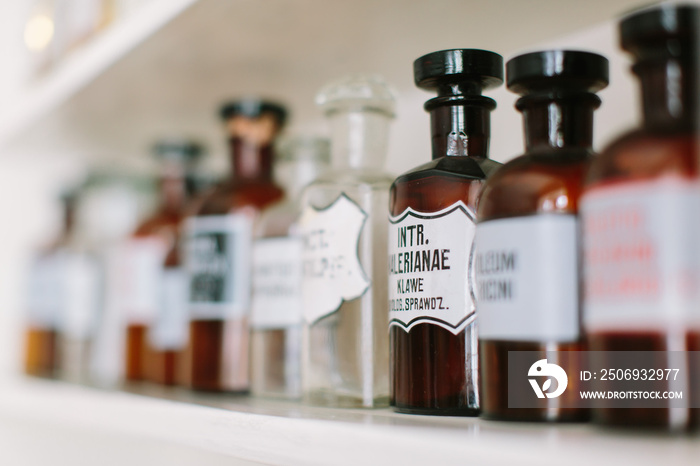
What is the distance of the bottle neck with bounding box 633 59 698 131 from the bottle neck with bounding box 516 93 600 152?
69mm

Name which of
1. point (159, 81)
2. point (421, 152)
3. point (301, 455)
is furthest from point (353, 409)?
point (159, 81)

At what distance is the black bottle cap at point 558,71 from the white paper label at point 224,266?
356 mm

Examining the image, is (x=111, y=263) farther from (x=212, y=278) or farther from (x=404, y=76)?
(x=404, y=76)

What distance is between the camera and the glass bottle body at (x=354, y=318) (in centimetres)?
54

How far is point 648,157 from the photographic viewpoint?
33cm

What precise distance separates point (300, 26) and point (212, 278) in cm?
26

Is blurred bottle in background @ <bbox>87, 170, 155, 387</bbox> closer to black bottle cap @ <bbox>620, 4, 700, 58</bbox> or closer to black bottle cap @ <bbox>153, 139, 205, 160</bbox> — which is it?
black bottle cap @ <bbox>153, 139, 205, 160</bbox>

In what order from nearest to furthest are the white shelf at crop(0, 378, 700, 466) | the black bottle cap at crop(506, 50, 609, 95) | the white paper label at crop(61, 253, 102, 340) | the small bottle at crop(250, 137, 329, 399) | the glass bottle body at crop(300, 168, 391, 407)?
1. the white shelf at crop(0, 378, 700, 466)
2. the black bottle cap at crop(506, 50, 609, 95)
3. the glass bottle body at crop(300, 168, 391, 407)
4. the small bottle at crop(250, 137, 329, 399)
5. the white paper label at crop(61, 253, 102, 340)

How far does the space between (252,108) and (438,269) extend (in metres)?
0.37

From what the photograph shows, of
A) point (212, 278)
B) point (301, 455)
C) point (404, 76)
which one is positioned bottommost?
point (301, 455)

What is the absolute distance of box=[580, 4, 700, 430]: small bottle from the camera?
12.7 inches

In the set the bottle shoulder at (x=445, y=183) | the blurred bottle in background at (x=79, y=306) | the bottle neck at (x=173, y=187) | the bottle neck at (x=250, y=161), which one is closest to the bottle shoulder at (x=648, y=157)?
the bottle shoulder at (x=445, y=183)

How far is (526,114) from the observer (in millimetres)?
439

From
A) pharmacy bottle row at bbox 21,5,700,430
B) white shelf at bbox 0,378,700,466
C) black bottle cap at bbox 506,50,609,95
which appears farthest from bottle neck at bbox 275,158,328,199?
black bottle cap at bbox 506,50,609,95
